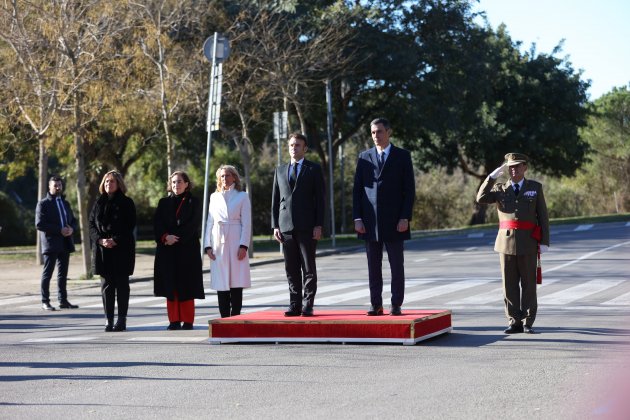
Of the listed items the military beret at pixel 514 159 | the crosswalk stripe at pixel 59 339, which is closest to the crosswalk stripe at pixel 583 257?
the military beret at pixel 514 159

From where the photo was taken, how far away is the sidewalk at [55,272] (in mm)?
21816

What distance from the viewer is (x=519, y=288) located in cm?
1195

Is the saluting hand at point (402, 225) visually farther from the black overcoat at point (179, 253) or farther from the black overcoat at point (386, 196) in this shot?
the black overcoat at point (179, 253)

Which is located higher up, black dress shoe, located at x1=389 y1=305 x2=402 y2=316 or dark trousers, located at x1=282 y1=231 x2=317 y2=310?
dark trousers, located at x1=282 y1=231 x2=317 y2=310

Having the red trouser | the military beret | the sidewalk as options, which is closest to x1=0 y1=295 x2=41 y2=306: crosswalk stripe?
the sidewalk

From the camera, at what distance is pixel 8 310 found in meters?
17.4

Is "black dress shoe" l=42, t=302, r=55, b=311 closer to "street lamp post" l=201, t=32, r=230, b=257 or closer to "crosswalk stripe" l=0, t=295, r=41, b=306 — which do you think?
"crosswalk stripe" l=0, t=295, r=41, b=306

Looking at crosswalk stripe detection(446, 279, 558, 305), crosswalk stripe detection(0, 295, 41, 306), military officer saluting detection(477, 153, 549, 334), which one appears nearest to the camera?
military officer saluting detection(477, 153, 549, 334)

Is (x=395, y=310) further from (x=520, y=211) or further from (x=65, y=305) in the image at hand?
(x=65, y=305)

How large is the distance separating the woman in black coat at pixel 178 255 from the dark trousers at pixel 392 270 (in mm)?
2358

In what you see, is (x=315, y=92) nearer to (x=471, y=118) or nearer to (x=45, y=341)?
(x=471, y=118)

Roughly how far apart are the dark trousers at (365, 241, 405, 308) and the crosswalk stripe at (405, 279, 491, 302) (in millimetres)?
4916

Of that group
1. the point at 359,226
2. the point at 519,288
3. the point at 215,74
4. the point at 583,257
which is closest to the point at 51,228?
the point at 359,226

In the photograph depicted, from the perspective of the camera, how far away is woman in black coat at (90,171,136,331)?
43.6 ft
